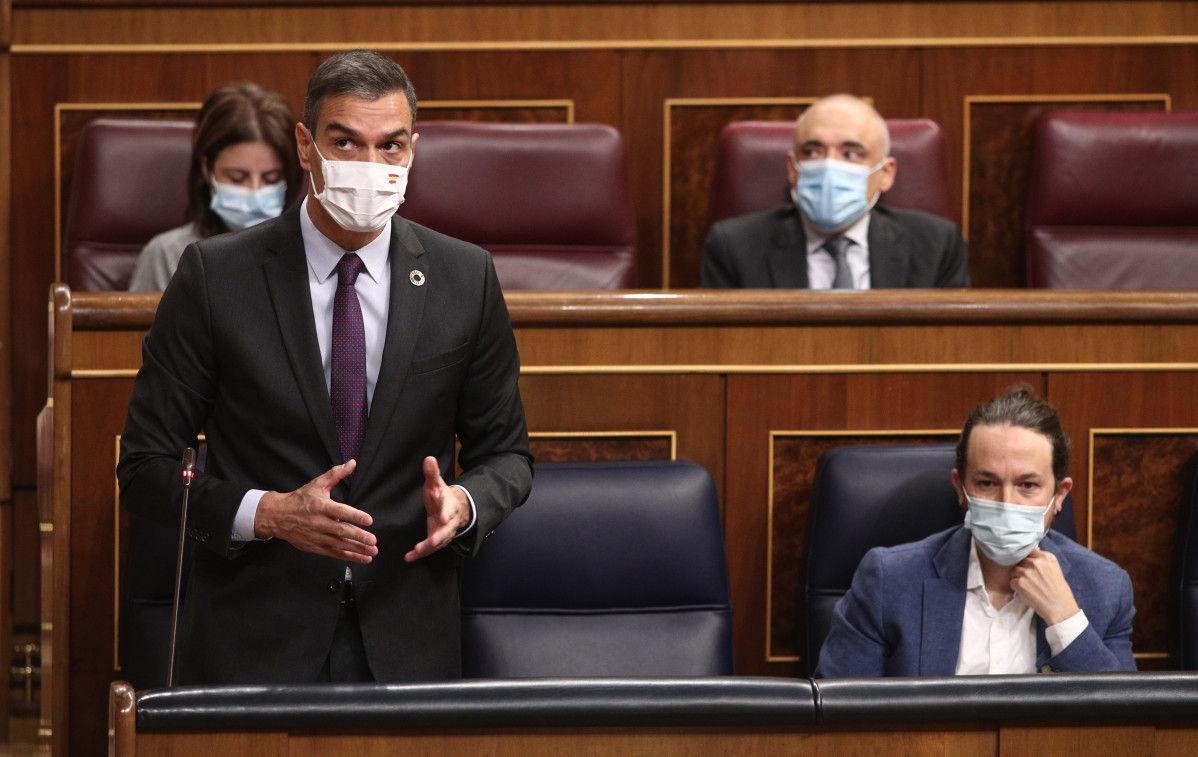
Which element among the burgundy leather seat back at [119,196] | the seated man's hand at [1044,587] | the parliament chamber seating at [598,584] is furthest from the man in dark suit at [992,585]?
the burgundy leather seat back at [119,196]

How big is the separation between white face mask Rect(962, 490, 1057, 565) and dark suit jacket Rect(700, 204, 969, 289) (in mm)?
470

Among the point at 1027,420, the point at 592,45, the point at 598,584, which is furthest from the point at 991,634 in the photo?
the point at 592,45

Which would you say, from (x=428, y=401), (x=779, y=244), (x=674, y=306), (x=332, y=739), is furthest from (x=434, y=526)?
(x=779, y=244)

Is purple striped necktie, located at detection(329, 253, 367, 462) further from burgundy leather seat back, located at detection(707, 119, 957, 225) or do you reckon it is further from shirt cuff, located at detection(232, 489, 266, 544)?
burgundy leather seat back, located at detection(707, 119, 957, 225)

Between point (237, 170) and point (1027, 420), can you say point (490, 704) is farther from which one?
point (237, 170)

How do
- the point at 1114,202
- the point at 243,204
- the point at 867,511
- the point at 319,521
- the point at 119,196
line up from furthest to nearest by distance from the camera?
the point at 1114,202, the point at 119,196, the point at 243,204, the point at 867,511, the point at 319,521

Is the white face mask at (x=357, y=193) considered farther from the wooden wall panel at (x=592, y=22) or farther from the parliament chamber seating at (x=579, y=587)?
the wooden wall panel at (x=592, y=22)

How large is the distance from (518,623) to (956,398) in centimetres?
39

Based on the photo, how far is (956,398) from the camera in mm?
1074

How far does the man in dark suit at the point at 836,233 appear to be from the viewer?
137 cm

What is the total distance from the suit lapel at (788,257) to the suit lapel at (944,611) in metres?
0.47

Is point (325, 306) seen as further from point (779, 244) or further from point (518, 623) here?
point (779, 244)

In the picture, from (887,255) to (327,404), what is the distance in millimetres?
777

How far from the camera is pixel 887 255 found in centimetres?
138
